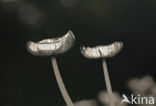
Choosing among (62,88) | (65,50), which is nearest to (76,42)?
(65,50)

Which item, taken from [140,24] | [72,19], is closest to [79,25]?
[72,19]

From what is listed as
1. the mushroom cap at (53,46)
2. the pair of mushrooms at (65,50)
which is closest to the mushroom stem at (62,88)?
the pair of mushrooms at (65,50)

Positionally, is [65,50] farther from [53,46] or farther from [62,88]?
[62,88]

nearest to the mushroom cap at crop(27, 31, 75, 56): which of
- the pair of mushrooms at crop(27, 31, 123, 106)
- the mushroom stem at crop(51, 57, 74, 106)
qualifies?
the pair of mushrooms at crop(27, 31, 123, 106)

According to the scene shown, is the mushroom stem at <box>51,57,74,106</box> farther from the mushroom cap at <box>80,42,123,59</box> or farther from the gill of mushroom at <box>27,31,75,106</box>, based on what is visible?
the mushroom cap at <box>80,42,123,59</box>

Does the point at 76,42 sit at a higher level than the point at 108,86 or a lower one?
higher

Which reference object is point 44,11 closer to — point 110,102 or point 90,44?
point 90,44

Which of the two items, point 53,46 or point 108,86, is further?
point 108,86
